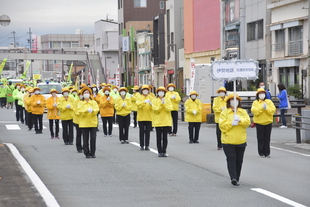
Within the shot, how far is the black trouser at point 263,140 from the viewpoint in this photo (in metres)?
16.5

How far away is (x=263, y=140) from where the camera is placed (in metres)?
16.6

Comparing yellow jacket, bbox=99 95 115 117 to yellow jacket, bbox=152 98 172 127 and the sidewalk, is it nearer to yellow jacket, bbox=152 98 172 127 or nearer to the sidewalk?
yellow jacket, bbox=152 98 172 127

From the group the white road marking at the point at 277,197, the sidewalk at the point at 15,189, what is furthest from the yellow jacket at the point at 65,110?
the white road marking at the point at 277,197

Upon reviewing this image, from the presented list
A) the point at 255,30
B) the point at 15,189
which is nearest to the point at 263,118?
the point at 15,189

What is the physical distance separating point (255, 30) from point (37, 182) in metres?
39.7

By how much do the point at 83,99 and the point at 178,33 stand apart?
5460 cm

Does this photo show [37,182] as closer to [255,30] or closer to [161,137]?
[161,137]

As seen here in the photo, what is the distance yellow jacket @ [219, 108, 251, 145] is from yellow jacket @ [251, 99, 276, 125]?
480 cm

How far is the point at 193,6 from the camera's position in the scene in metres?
62.2

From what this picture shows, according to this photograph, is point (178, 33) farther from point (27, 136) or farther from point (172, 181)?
point (172, 181)

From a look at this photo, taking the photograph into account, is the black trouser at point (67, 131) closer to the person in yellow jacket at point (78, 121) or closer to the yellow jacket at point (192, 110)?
the person in yellow jacket at point (78, 121)

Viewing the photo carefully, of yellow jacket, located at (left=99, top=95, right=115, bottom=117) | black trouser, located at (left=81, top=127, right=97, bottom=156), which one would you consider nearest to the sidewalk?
black trouser, located at (left=81, top=127, right=97, bottom=156)

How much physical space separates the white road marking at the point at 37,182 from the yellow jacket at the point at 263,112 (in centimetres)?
580

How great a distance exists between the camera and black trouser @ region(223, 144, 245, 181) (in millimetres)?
11594
